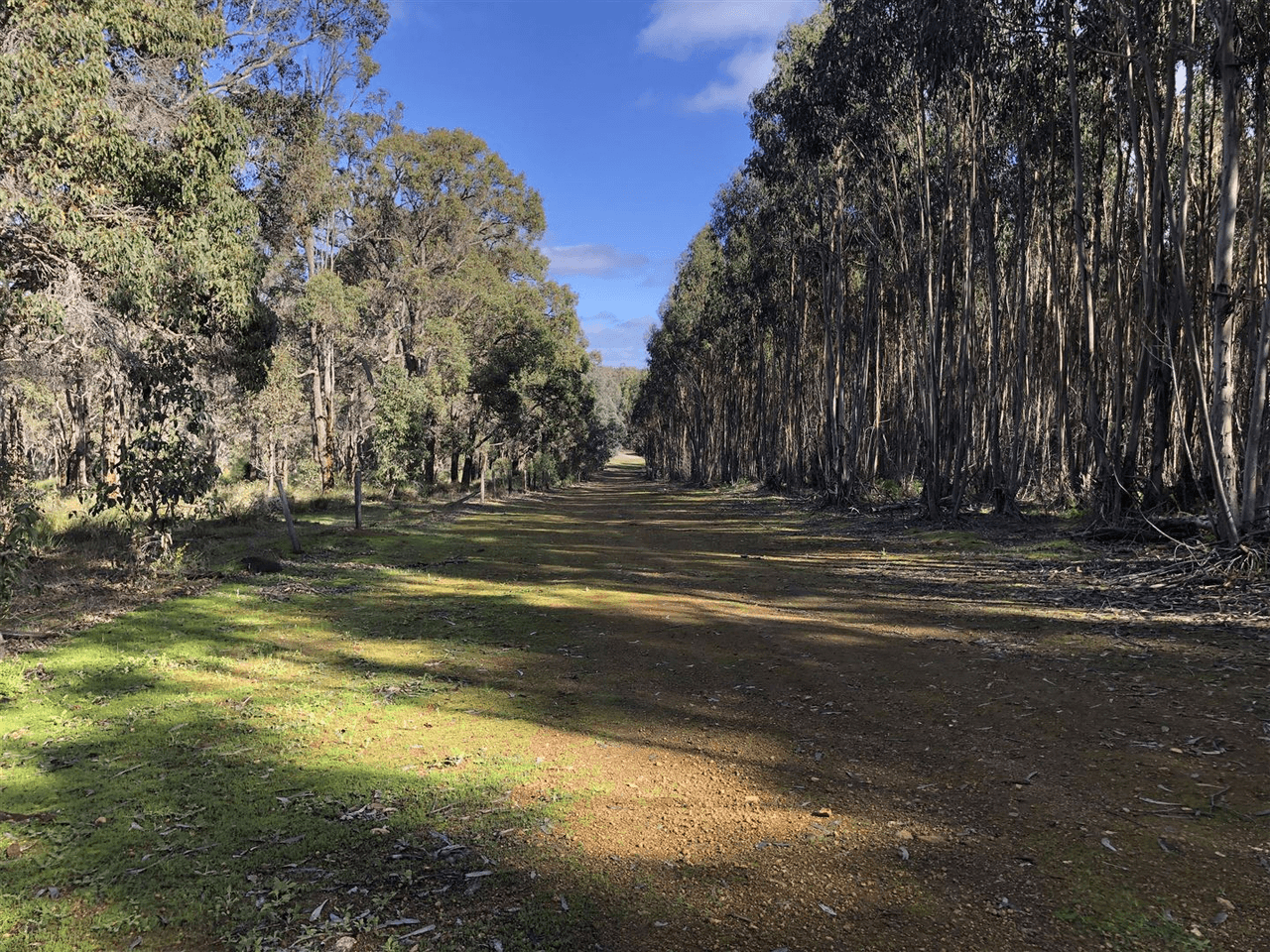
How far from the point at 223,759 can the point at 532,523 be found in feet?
63.3

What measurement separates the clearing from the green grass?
2cm

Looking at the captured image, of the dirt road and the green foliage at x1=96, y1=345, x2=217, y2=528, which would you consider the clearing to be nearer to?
the dirt road

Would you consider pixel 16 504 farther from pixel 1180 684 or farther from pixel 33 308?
pixel 1180 684

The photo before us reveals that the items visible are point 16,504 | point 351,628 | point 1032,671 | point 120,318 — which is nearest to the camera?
point 1032,671

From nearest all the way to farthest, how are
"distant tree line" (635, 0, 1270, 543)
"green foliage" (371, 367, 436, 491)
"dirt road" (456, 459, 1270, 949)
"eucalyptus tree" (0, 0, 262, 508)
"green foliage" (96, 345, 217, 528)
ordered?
1. "dirt road" (456, 459, 1270, 949)
2. "eucalyptus tree" (0, 0, 262, 508)
3. "distant tree line" (635, 0, 1270, 543)
4. "green foliage" (96, 345, 217, 528)
5. "green foliage" (371, 367, 436, 491)

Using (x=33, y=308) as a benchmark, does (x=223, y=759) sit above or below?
below

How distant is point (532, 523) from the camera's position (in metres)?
23.9

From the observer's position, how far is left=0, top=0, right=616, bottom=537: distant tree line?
29.6 ft

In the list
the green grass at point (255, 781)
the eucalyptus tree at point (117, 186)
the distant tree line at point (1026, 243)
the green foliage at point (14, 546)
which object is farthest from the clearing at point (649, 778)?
the distant tree line at point (1026, 243)

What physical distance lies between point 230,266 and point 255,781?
956cm

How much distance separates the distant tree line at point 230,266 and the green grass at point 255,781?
4974mm

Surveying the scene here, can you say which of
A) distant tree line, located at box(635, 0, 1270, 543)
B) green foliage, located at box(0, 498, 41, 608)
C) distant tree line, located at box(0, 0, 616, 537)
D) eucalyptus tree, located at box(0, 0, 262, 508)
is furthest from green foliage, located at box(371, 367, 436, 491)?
green foliage, located at box(0, 498, 41, 608)

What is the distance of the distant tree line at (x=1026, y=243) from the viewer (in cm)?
1077

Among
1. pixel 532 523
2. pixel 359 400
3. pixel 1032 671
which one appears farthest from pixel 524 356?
pixel 1032 671
